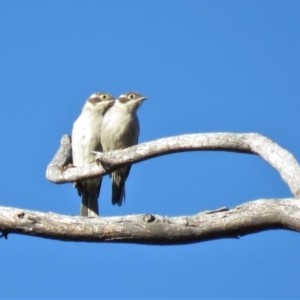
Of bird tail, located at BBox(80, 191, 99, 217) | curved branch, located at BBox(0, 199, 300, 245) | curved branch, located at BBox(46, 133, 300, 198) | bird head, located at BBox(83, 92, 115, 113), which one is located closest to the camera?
curved branch, located at BBox(0, 199, 300, 245)

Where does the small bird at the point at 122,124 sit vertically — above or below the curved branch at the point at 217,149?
above

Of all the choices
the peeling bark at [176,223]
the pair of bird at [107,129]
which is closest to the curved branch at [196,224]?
the peeling bark at [176,223]

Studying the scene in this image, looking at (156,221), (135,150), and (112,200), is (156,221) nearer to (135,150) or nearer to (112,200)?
(135,150)

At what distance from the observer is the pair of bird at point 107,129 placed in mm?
12039

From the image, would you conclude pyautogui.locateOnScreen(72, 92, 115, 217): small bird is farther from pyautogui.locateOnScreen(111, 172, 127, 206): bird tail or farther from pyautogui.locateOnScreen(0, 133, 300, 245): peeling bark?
pyautogui.locateOnScreen(0, 133, 300, 245): peeling bark

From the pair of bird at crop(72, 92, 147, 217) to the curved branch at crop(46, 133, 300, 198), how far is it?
4.02 metres

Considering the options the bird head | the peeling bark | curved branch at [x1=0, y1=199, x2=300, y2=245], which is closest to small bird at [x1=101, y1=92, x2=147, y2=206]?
the bird head

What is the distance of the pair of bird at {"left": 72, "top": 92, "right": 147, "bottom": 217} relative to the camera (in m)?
12.0

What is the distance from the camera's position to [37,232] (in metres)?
5.93

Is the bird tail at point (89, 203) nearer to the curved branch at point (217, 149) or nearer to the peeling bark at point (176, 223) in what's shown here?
the curved branch at point (217, 149)

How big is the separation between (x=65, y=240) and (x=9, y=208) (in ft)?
1.51

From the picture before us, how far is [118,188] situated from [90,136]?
2.92 feet

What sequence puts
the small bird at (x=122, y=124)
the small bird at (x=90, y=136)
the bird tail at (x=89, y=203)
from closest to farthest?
the small bird at (x=122, y=124), the small bird at (x=90, y=136), the bird tail at (x=89, y=203)

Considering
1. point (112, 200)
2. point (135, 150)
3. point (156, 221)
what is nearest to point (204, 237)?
point (156, 221)
